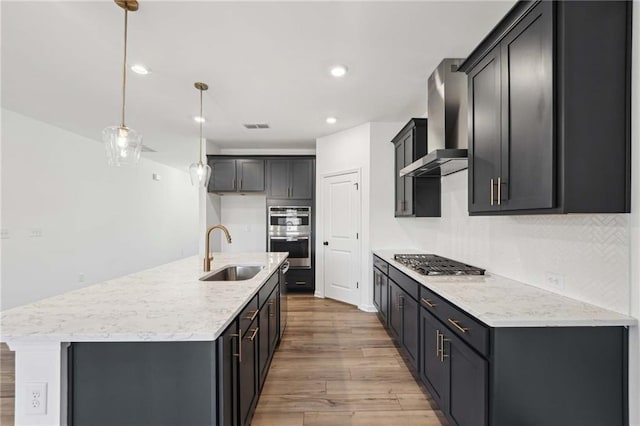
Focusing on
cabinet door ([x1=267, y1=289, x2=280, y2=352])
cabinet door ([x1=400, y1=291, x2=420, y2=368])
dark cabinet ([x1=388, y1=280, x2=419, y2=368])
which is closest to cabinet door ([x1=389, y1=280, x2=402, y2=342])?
dark cabinet ([x1=388, y1=280, x2=419, y2=368])

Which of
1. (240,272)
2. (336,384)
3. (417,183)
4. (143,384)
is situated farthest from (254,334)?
(417,183)

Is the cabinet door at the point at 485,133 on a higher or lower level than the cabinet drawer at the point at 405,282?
higher

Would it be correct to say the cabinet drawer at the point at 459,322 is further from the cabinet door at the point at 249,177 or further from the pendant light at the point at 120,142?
the cabinet door at the point at 249,177

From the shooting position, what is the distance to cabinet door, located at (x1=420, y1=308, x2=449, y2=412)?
73.1 inches

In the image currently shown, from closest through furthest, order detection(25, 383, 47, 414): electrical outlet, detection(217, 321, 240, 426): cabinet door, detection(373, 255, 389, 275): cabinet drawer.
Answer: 1. detection(25, 383, 47, 414): electrical outlet
2. detection(217, 321, 240, 426): cabinet door
3. detection(373, 255, 389, 275): cabinet drawer

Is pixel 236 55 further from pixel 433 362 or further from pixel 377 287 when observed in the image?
pixel 377 287

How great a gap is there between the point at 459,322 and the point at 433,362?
0.57 m

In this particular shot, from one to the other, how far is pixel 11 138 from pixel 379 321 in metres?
5.34

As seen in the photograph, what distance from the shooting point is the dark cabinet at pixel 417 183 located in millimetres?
3316

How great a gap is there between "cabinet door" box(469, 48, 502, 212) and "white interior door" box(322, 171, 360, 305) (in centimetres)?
251

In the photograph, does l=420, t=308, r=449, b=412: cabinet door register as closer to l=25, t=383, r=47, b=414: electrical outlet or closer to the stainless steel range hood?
the stainless steel range hood

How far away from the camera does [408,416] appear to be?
6.74ft

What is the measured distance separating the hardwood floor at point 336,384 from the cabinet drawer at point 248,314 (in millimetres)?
763

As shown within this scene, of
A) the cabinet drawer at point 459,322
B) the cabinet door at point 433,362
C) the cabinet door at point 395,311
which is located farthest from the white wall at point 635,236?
the cabinet door at point 395,311
